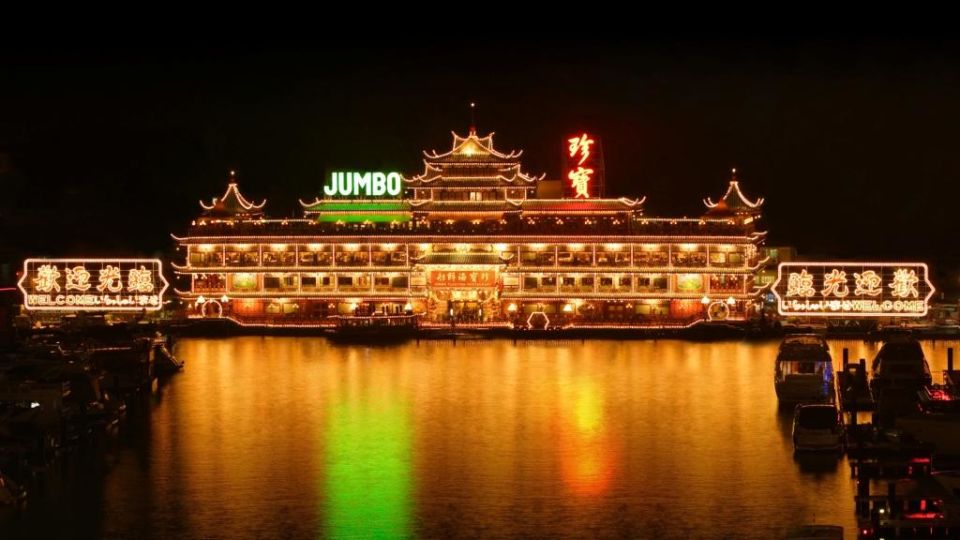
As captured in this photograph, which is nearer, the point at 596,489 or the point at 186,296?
the point at 596,489

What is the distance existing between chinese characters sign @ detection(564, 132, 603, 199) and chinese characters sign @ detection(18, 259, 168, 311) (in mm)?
29477

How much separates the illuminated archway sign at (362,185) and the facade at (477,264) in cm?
317

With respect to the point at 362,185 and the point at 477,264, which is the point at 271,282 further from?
the point at 477,264

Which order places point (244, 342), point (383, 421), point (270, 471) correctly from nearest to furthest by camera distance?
1. point (270, 471)
2. point (383, 421)
3. point (244, 342)

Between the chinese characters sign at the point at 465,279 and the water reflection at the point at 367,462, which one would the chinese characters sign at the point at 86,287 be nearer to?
the chinese characters sign at the point at 465,279

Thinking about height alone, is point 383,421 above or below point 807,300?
below

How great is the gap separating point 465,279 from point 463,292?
0.99 m

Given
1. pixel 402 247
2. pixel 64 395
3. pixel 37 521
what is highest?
pixel 402 247

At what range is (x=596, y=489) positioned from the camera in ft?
109

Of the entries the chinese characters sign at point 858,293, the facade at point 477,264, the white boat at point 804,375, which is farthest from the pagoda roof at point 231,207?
the white boat at point 804,375

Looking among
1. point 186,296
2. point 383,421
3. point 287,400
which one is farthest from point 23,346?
point 186,296

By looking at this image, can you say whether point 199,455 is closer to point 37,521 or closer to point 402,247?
point 37,521

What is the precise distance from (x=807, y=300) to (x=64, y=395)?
50527 millimetres

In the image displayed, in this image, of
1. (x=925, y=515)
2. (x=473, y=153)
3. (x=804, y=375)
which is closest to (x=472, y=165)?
(x=473, y=153)
